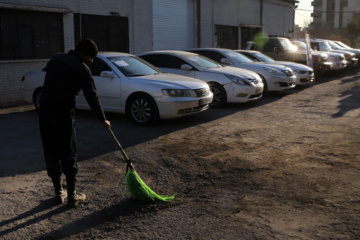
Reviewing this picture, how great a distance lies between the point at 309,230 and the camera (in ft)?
12.4

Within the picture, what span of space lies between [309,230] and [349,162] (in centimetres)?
245

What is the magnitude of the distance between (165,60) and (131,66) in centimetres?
217

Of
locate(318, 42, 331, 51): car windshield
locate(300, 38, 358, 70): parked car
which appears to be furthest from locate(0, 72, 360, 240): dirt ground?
locate(318, 42, 331, 51): car windshield

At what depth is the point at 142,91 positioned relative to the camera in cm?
846

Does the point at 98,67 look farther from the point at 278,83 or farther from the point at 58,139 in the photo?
the point at 278,83

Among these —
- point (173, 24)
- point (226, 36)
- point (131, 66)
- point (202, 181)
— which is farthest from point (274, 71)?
point (226, 36)

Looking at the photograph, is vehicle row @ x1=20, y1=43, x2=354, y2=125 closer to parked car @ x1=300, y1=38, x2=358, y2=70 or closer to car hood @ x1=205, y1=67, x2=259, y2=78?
car hood @ x1=205, y1=67, x2=259, y2=78

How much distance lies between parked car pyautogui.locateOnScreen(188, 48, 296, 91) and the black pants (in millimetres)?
9398

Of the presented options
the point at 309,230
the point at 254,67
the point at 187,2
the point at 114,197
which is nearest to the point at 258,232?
the point at 309,230

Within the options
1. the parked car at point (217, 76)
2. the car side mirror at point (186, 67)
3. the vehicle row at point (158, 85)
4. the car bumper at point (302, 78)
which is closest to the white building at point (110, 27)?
the vehicle row at point (158, 85)

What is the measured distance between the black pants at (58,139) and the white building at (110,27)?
28.0 feet

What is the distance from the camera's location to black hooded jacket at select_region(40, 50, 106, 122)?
4176 mm

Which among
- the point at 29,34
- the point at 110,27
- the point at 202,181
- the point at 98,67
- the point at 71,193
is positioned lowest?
the point at 202,181

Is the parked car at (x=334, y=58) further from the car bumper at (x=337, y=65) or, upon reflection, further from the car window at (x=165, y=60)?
the car window at (x=165, y=60)
